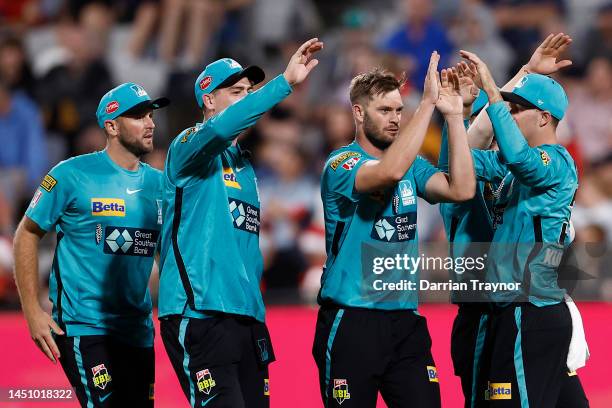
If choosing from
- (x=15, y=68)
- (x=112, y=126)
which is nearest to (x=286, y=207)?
(x=15, y=68)

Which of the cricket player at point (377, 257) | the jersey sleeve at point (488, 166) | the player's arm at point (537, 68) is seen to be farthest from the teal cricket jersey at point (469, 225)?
the cricket player at point (377, 257)

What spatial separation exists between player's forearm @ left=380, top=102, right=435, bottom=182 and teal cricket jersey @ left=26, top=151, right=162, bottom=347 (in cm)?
175

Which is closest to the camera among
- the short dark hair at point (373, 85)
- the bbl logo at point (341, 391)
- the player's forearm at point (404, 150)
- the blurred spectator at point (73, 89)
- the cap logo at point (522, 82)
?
the player's forearm at point (404, 150)

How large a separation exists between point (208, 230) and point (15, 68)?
26.5 ft

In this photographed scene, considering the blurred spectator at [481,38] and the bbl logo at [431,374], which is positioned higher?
the blurred spectator at [481,38]

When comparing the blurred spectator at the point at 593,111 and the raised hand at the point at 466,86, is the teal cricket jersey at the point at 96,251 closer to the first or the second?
the raised hand at the point at 466,86

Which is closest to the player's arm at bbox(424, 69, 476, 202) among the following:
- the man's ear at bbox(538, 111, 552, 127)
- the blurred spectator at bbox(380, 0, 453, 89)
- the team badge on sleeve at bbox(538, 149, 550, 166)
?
the team badge on sleeve at bbox(538, 149, 550, 166)

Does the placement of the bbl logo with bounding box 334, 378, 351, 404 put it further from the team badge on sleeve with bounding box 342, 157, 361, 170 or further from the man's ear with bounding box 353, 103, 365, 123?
the man's ear with bounding box 353, 103, 365, 123

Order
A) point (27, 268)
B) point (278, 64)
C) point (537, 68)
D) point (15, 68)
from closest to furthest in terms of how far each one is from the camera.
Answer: point (27, 268)
point (537, 68)
point (15, 68)
point (278, 64)

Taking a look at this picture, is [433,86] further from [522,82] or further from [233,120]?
[233,120]

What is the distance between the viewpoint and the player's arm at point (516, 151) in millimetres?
5949

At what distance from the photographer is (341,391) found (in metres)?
6.11

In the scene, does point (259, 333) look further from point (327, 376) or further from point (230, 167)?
point (230, 167)

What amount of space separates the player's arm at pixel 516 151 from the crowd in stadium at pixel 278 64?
5.02 metres
